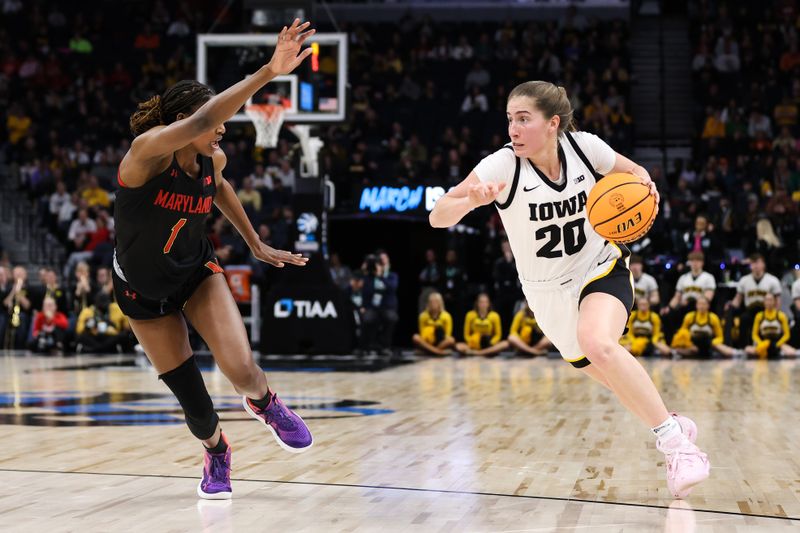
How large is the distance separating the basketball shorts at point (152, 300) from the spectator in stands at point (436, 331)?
467 inches

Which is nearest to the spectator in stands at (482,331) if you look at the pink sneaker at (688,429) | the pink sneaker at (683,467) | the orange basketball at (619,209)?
the pink sneaker at (688,429)

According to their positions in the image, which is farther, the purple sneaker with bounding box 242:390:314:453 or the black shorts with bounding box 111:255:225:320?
the purple sneaker with bounding box 242:390:314:453

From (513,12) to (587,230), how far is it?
21890 millimetres

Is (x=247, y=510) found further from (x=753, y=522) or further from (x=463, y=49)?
(x=463, y=49)

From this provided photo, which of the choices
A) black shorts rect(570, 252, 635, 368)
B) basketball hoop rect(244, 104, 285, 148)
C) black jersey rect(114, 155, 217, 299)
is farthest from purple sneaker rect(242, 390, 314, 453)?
basketball hoop rect(244, 104, 285, 148)

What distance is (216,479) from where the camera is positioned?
5.12 m

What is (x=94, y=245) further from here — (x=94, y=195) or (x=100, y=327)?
(x=100, y=327)

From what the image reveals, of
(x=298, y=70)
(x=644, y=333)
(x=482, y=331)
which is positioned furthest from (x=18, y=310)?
(x=644, y=333)

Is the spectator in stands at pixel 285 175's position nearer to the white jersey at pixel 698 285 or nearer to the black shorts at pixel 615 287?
the white jersey at pixel 698 285

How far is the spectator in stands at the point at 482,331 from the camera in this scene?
16766mm

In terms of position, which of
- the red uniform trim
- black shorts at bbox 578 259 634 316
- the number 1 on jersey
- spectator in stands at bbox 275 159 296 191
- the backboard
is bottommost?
black shorts at bbox 578 259 634 316

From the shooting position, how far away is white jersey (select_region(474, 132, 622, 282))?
17.4 feet

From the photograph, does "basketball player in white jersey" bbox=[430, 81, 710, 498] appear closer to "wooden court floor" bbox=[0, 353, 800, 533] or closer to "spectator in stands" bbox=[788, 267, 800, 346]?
"wooden court floor" bbox=[0, 353, 800, 533]

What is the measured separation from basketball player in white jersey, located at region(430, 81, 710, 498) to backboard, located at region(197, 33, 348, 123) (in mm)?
9741
